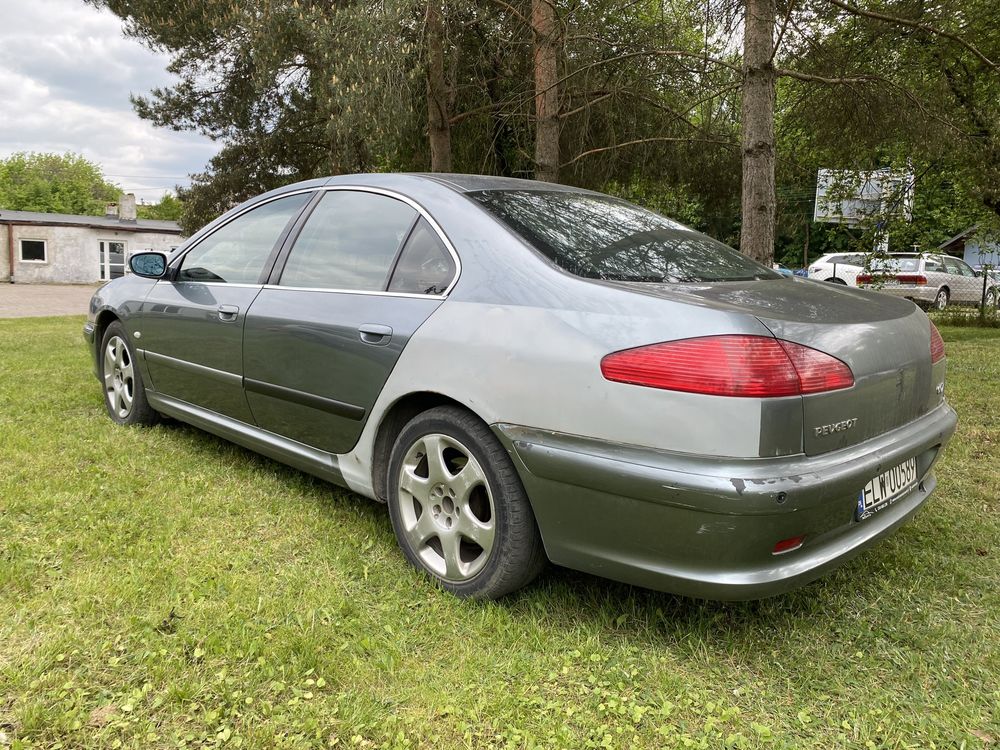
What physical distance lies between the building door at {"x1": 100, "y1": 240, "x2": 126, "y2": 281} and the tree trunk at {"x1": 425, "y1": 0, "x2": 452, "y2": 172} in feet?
97.9

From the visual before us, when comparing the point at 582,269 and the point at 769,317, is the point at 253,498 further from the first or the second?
the point at 769,317

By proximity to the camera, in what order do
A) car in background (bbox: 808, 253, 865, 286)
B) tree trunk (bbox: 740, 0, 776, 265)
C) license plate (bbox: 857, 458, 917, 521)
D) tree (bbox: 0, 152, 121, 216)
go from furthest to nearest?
tree (bbox: 0, 152, 121, 216), car in background (bbox: 808, 253, 865, 286), tree trunk (bbox: 740, 0, 776, 265), license plate (bbox: 857, 458, 917, 521)

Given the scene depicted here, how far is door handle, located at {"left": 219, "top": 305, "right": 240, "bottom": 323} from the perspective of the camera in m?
3.45

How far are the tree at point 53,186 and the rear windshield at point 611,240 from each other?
69.7m

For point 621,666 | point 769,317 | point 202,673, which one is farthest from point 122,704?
point 769,317

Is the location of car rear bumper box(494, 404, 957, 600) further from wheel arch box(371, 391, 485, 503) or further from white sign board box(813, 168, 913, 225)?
white sign board box(813, 168, 913, 225)

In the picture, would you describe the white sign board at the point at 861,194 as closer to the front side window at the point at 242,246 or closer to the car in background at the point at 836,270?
the front side window at the point at 242,246

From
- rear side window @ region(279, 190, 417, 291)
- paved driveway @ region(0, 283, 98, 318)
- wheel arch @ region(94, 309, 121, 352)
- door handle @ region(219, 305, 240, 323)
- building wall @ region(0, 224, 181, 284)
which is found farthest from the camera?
building wall @ region(0, 224, 181, 284)

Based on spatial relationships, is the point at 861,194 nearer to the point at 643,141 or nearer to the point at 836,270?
the point at 643,141

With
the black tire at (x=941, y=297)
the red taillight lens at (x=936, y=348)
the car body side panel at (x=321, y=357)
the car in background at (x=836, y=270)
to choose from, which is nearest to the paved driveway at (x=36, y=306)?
the car body side panel at (x=321, y=357)

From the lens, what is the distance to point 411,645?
224 centimetres

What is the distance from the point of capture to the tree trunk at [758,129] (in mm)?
5602

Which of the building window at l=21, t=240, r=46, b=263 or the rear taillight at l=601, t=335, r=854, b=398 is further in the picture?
the building window at l=21, t=240, r=46, b=263

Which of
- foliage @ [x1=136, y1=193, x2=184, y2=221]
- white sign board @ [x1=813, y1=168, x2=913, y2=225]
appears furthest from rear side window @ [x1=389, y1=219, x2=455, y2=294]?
foliage @ [x1=136, y1=193, x2=184, y2=221]
